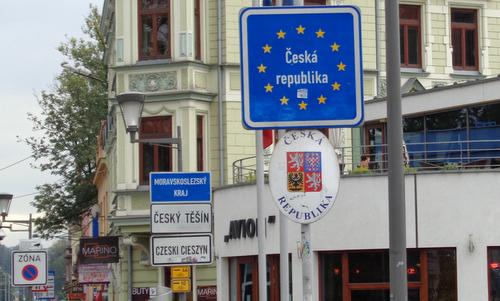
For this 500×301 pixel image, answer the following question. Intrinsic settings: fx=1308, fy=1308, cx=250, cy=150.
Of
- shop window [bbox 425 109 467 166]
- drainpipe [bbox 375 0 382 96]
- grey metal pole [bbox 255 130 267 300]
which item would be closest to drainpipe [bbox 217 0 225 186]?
drainpipe [bbox 375 0 382 96]

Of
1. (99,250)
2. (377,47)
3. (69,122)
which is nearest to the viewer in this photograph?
(377,47)

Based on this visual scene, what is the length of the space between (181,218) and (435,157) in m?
11.5

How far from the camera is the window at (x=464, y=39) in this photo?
126ft

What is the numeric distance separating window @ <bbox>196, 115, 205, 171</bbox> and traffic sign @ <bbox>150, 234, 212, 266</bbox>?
18478 mm

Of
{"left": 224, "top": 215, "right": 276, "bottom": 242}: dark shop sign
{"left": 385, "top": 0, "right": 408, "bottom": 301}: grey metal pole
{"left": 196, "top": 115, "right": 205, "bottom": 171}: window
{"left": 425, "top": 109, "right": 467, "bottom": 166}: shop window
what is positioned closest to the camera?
{"left": 385, "top": 0, "right": 408, "bottom": 301}: grey metal pole

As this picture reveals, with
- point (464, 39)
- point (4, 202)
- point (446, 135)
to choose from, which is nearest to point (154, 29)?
point (4, 202)

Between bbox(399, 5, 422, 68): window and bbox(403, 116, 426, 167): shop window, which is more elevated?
bbox(399, 5, 422, 68): window

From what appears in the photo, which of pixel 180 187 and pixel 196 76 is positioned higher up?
pixel 196 76

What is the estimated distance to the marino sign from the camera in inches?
1591

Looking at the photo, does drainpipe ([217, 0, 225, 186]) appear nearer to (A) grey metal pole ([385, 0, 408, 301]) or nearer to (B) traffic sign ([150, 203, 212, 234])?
(B) traffic sign ([150, 203, 212, 234])

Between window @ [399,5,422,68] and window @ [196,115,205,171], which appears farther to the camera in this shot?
Answer: window @ [399,5,422,68]

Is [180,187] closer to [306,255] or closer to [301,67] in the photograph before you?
[301,67]

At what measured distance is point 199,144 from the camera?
36.3 m

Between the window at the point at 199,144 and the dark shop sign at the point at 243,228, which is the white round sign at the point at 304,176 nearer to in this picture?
the dark shop sign at the point at 243,228
